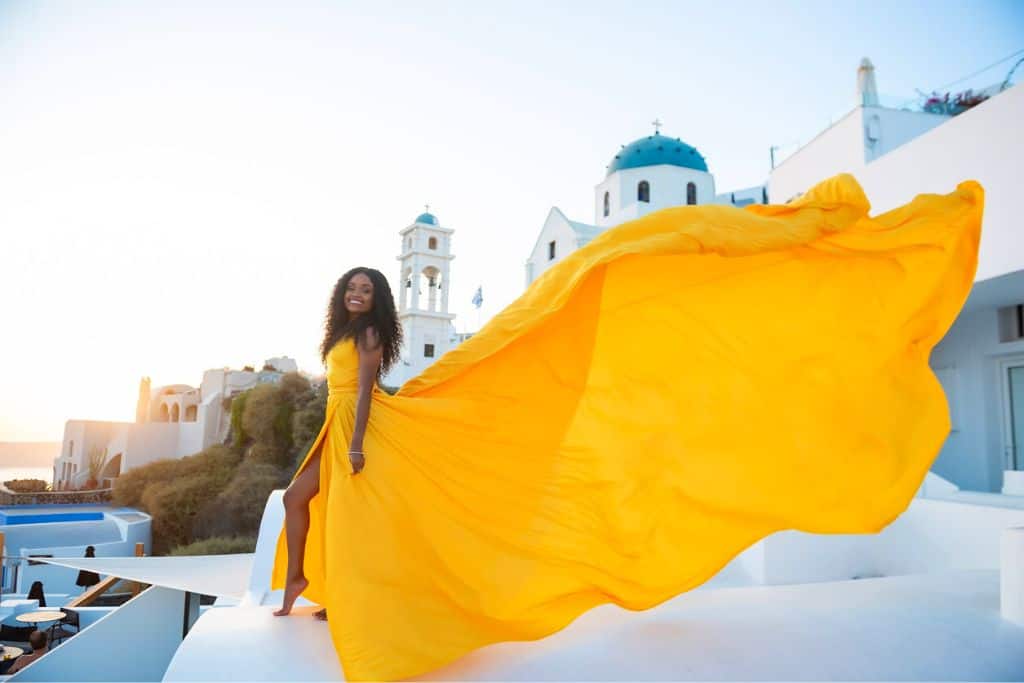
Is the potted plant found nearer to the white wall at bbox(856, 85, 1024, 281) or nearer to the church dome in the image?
the church dome

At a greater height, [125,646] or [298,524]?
[298,524]

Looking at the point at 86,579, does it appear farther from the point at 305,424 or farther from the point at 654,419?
the point at 654,419

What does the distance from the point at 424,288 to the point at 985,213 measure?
27.6 meters

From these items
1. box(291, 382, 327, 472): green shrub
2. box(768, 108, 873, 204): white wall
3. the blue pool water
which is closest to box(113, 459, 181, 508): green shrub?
the blue pool water

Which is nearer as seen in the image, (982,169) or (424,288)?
(982,169)

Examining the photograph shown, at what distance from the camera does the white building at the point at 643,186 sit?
24373mm

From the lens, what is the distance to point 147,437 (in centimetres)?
3072

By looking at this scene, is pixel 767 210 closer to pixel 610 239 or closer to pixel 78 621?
pixel 610 239

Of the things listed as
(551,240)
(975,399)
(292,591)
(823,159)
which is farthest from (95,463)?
(975,399)

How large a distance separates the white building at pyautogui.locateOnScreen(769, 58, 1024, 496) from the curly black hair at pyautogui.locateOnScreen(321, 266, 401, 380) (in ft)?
21.4

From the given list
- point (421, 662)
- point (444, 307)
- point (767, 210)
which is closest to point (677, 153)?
point (444, 307)

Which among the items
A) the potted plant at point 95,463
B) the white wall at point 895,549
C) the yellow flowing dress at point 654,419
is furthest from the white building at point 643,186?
the potted plant at point 95,463

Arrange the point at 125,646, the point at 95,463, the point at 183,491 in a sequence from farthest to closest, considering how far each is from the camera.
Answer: the point at 95,463 < the point at 183,491 < the point at 125,646

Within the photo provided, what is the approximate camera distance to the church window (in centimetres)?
2498
